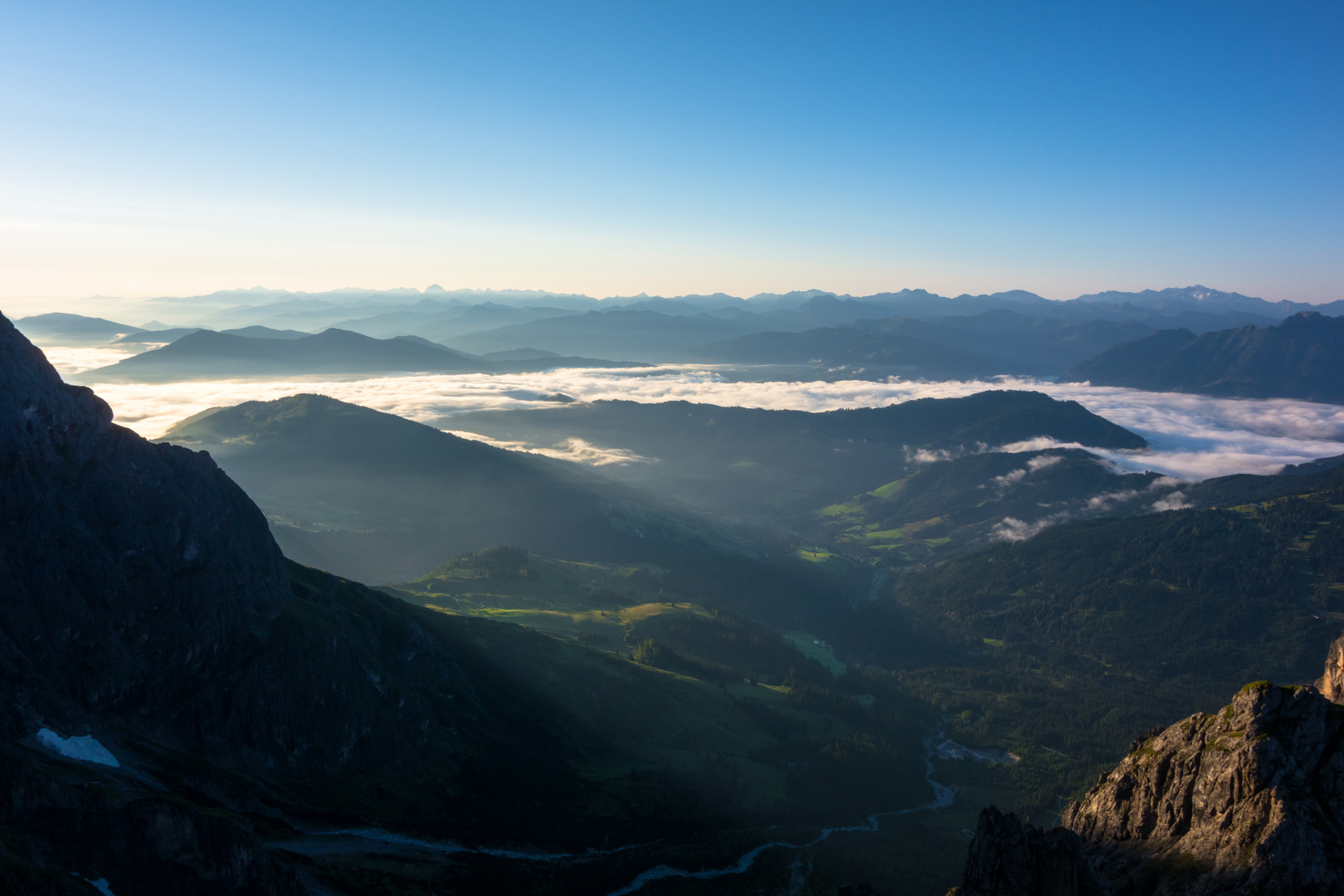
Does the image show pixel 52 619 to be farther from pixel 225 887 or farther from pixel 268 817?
pixel 225 887

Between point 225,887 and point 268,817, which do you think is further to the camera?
point 268,817

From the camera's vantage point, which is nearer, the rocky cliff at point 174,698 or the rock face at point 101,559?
the rocky cliff at point 174,698

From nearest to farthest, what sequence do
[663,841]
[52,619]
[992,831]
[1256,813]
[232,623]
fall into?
[1256,813] → [992,831] → [52,619] → [232,623] → [663,841]

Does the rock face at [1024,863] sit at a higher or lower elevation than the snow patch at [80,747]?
higher

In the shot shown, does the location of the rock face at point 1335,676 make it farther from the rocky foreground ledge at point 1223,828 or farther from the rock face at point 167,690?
the rock face at point 167,690

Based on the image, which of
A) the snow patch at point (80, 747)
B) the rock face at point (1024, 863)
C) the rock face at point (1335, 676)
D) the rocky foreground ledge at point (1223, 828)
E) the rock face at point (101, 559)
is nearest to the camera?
the rocky foreground ledge at point (1223, 828)

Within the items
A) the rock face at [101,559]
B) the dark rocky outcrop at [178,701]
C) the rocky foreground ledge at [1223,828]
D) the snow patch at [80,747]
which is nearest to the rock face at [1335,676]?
the rocky foreground ledge at [1223,828]

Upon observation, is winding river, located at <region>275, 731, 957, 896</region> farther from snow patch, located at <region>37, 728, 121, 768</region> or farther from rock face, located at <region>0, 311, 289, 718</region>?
rock face, located at <region>0, 311, 289, 718</region>

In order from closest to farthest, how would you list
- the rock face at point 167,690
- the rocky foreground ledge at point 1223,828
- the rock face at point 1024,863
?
the rocky foreground ledge at point 1223,828 < the rock face at point 1024,863 < the rock face at point 167,690

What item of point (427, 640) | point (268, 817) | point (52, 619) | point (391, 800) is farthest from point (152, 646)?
point (427, 640)

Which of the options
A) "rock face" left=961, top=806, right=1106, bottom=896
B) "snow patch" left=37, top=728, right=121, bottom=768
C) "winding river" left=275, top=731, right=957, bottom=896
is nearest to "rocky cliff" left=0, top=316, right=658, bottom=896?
"snow patch" left=37, top=728, right=121, bottom=768
